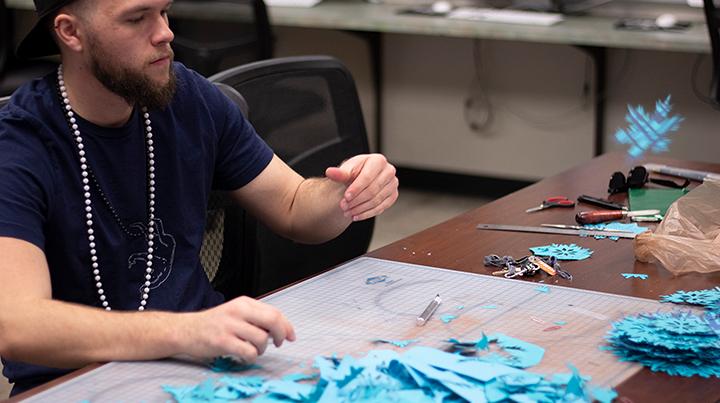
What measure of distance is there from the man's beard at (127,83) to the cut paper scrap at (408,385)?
20.1 inches

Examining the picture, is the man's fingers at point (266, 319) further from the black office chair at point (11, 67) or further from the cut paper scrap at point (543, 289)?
the black office chair at point (11, 67)

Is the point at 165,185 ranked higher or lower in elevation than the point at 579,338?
higher

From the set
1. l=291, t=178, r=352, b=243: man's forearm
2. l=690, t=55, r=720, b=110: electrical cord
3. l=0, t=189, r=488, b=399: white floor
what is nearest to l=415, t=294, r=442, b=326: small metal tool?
l=291, t=178, r=352, b=243: man's forearm

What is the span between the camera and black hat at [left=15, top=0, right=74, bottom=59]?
1.66m

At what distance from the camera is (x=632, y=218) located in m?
2.00

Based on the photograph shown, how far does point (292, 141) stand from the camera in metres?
2.32

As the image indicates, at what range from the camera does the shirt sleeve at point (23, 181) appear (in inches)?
60.1

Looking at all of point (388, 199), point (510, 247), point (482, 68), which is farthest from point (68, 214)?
point (482, 68)

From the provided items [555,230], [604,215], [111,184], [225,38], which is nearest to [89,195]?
[111,184]

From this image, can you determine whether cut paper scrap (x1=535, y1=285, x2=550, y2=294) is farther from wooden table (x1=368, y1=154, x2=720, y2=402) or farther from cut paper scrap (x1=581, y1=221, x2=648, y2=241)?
cut paper scrap (x1=581, y1=221, x2=648, y2=241)

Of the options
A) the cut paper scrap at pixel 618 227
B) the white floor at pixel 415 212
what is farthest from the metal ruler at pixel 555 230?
the white floor at pixel 415 212

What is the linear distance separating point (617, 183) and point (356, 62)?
9.68 feet

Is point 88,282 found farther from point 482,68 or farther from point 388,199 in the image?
point 482,68

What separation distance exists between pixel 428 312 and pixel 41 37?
28.0 inches
